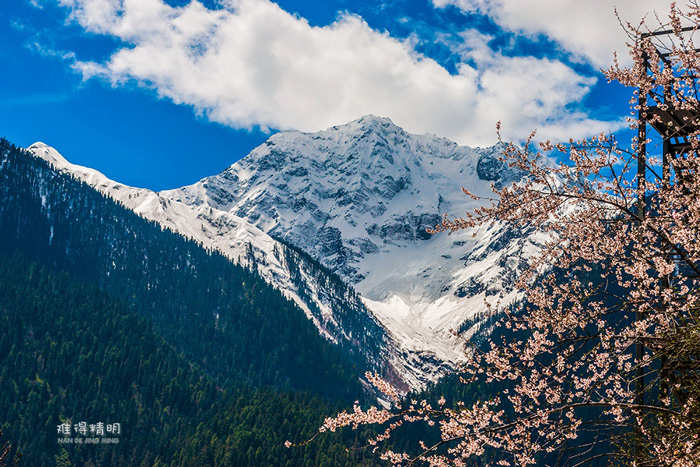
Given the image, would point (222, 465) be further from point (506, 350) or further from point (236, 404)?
point (506, 350)

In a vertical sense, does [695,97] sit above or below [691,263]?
above

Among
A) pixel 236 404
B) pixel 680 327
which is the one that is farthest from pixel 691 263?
pixel 236 404

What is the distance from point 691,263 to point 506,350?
309 cm

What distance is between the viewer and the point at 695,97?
9617 millimetres

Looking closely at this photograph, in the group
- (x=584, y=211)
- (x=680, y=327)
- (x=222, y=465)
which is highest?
(x=584, y=211)

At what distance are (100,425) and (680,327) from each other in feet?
565

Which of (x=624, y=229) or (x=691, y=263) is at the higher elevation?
(x=624, y=229)

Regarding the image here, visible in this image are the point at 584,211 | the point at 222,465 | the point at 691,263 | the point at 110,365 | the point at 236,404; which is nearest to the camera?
the point at 691,263

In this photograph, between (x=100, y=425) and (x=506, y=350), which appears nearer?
(x=506, y=350)

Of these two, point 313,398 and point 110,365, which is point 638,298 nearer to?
point 313,398

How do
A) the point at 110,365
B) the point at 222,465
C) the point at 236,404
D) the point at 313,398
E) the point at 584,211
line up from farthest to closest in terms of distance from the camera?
1. the point at 110,365
2. the point at 313,398
3. the point at 236,404
4. the point at 222,465
5. the point at 584,211

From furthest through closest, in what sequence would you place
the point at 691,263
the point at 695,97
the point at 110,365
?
the point at 110,365, the point at 695,97, the point at 691,263

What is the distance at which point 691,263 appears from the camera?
8492mm

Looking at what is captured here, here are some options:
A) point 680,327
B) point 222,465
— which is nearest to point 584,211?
point 680,327
